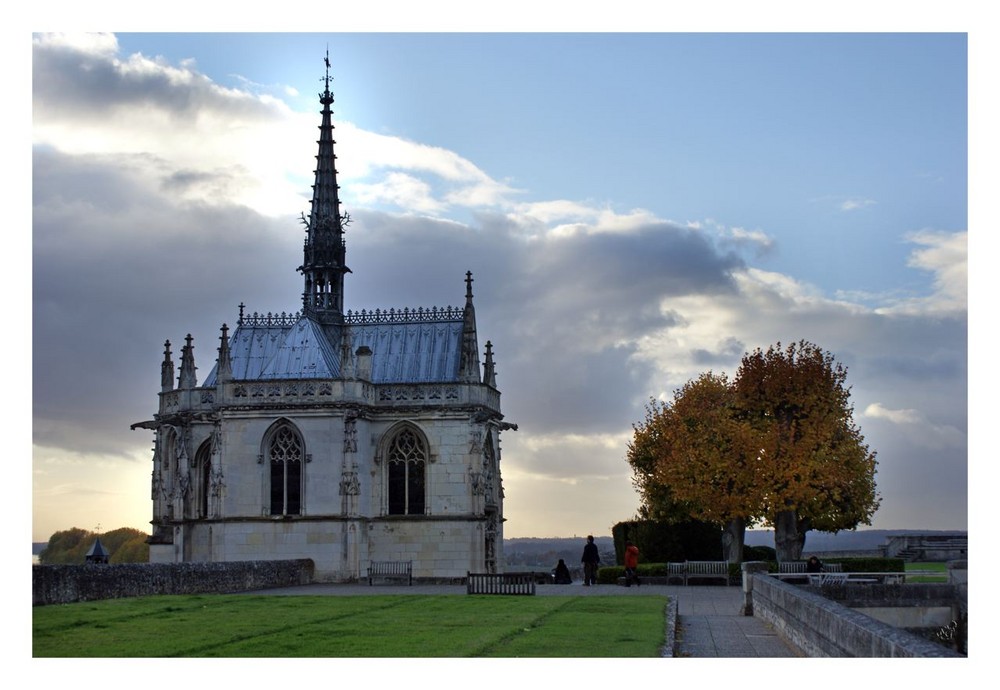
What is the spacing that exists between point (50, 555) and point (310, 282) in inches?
856

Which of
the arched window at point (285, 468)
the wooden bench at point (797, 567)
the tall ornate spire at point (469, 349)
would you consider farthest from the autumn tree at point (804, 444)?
the arched window at point (285, 468)

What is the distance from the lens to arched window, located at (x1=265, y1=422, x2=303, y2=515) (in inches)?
2140

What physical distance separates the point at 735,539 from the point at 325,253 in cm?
2156

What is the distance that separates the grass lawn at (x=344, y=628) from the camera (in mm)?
21984

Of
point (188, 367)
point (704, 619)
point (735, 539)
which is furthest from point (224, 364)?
point (704, 619)

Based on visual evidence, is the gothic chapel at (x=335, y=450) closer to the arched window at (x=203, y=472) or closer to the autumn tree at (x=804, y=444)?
the arched window at (x=203, y=472)

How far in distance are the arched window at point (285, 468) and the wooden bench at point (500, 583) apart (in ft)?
46.2

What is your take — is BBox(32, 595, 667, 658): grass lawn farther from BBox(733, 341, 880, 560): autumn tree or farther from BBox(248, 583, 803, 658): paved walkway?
BBox(733, 341, 880, 560): autumn tree

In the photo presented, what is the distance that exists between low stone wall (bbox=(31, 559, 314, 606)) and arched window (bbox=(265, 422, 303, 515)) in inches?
180

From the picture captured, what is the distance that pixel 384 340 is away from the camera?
197ft

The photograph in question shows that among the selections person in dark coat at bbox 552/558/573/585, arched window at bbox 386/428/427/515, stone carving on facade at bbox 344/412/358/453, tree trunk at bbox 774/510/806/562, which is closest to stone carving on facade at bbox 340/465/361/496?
stone carving on facade at bbox 344/412/358/453

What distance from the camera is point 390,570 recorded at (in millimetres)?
53750
